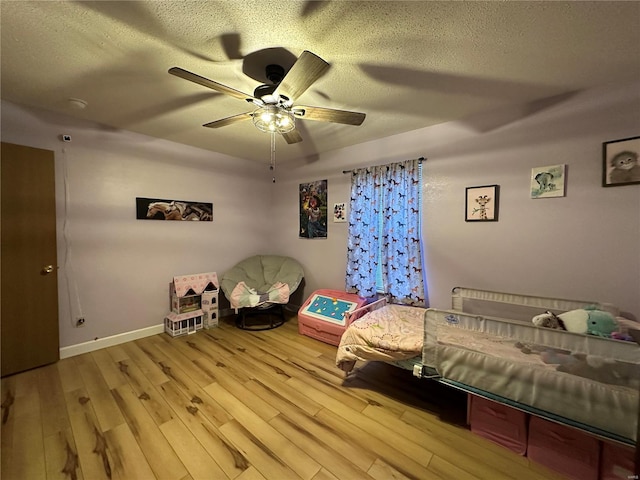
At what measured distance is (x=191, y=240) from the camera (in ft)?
11.0

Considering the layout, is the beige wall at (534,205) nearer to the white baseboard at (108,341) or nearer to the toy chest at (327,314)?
the toy chest at (327,314)

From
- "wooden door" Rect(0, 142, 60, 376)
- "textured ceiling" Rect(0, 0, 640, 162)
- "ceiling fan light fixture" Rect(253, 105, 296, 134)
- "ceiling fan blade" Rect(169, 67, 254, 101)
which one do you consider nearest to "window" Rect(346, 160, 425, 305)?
"textured ceiling" Rect(0, 0, 640, 162)

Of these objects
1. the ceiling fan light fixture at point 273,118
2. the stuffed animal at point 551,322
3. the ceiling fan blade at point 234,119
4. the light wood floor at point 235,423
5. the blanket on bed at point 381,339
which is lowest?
the light wood floor at point 235,423

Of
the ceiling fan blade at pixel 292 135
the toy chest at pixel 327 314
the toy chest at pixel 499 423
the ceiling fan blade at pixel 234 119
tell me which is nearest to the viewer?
the toy chest at pixel 499 423

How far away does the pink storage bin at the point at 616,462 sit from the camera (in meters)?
1.17

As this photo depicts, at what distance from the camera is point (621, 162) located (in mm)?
1781

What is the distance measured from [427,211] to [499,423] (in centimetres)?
190

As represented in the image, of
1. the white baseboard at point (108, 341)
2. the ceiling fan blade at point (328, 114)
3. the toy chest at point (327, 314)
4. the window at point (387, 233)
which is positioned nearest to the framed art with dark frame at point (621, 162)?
the window at point (387, 233)

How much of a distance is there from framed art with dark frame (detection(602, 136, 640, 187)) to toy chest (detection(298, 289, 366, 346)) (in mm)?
2390

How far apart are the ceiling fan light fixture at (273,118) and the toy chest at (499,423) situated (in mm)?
2319

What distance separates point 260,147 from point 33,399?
128 inches

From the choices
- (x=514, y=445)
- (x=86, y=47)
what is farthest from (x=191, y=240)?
(x=514, y=445)

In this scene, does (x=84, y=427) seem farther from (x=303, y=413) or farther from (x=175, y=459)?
(x=303, y=413)

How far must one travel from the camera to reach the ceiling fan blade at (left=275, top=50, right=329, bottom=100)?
1.23 meters
